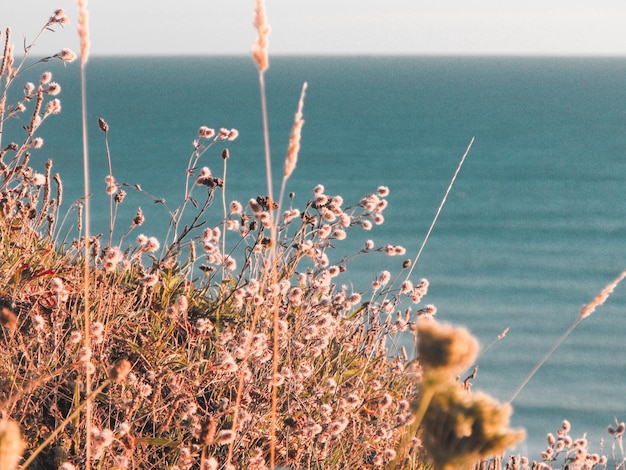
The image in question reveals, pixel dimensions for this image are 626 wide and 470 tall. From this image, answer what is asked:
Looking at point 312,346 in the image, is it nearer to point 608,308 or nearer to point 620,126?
point 608,308

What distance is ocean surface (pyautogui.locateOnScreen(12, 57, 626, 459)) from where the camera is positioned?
90.3 feet

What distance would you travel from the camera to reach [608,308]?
33.2 m

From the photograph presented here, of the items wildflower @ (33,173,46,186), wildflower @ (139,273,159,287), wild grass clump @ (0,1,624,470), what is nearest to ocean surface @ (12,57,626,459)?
wild grass clump @ (0,1,624,470)

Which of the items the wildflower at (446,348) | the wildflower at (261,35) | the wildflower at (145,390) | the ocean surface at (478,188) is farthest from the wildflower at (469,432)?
the ocean surface at (478,188)

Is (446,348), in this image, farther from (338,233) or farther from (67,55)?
(67,55)

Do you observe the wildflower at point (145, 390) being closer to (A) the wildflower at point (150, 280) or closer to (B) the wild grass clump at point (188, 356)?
(B) the wild grass clump at point (188, 356)

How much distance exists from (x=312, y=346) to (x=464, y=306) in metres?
29.7

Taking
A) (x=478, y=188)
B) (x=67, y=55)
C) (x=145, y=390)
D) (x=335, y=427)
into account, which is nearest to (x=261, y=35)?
(x=145, y=390)

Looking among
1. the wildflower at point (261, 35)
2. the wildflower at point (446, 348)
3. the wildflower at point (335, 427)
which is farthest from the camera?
the wildflower at point (335, 427)

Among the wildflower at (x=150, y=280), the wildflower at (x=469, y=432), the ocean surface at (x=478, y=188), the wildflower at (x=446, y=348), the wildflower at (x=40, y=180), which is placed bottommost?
the wildflower at (x=469, y=432)

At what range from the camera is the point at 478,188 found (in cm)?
6031

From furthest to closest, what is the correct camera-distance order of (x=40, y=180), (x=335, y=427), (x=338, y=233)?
(x=338, y=233)
(x=40, y=180)
(x=335, y=427)

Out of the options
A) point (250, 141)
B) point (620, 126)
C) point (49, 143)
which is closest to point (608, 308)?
point (250, 141)

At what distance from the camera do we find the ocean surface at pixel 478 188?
2753cm
